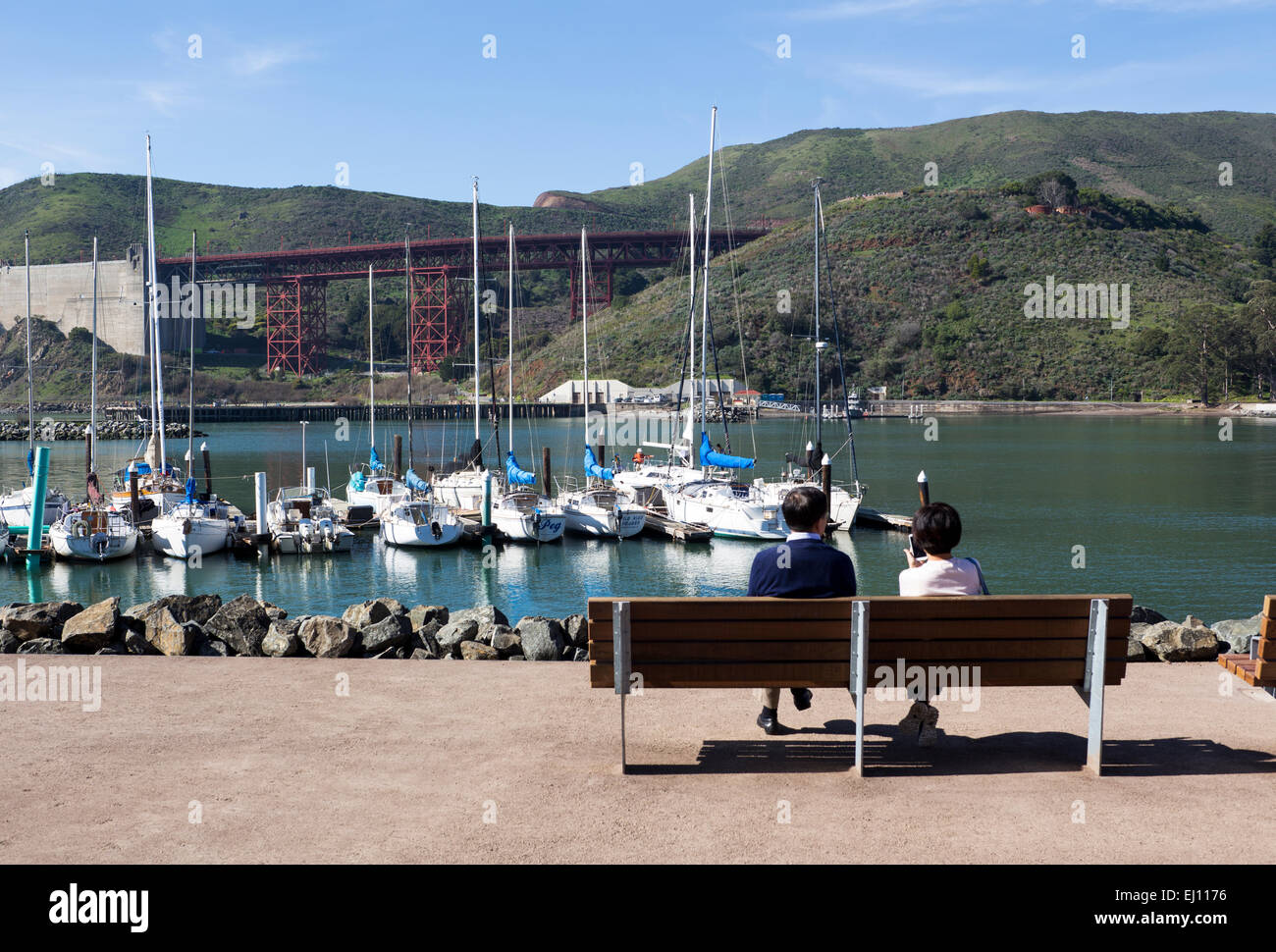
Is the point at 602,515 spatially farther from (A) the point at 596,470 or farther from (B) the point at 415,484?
(B) the point at 415,484

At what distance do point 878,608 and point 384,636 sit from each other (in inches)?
199

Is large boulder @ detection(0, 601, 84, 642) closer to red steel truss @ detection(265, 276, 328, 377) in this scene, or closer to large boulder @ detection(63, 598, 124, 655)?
large boulder @ detection(63, 598, 124, 655)

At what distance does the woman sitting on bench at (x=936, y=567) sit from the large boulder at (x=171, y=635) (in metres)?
5.51

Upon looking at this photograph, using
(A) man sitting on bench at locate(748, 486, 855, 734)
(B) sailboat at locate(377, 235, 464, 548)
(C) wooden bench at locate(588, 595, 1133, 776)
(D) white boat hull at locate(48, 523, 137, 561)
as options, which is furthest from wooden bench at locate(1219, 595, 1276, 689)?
(D) white boat hull at locate(48, 523, 137, 561)

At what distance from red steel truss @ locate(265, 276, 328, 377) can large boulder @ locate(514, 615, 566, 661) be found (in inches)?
5025

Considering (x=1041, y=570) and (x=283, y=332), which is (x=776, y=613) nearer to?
(x=1041, y=570)

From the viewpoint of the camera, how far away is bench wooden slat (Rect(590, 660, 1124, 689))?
548 centimetres

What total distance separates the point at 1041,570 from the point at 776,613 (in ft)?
75.8

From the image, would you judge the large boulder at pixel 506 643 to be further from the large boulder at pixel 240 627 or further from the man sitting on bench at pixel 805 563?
the man sitting on bench at pixel 805 563

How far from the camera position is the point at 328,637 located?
8.88 metres

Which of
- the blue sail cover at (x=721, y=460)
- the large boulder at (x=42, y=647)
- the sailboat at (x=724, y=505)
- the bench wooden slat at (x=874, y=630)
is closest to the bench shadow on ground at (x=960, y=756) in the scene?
the bench wooden slat at (x=874, y=630)

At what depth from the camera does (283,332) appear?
137 m

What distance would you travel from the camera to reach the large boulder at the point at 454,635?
938cm

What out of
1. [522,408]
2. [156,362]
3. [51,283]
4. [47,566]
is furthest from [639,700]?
[51,283]
